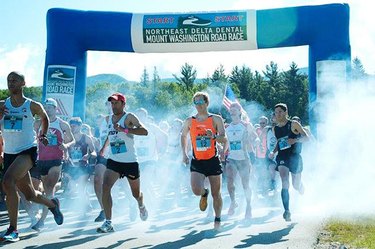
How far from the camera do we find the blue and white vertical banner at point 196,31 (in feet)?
43.4

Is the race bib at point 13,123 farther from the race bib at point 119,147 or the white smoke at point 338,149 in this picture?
the white smoke at point 338,149

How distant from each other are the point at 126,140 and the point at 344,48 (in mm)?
6657

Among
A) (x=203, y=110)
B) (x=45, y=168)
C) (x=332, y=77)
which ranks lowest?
(x=45, y=168)

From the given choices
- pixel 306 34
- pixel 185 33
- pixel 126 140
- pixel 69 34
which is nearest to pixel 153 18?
pixel 185 33

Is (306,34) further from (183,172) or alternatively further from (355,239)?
(355,239)

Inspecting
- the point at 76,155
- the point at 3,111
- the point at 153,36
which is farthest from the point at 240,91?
the point at 3,111

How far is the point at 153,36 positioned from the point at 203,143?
619cm

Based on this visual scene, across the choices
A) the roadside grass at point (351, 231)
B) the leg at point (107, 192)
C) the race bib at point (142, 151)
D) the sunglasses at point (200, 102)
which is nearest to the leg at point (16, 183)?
the leg at point (107, 192)

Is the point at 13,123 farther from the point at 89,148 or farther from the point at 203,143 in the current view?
the point at 89,148

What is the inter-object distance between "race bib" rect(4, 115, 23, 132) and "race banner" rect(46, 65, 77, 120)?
622 cm

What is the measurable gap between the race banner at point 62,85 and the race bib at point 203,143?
603cm

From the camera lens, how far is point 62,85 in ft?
43.9

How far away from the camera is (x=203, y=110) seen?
7961mm

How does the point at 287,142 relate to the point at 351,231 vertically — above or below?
above
